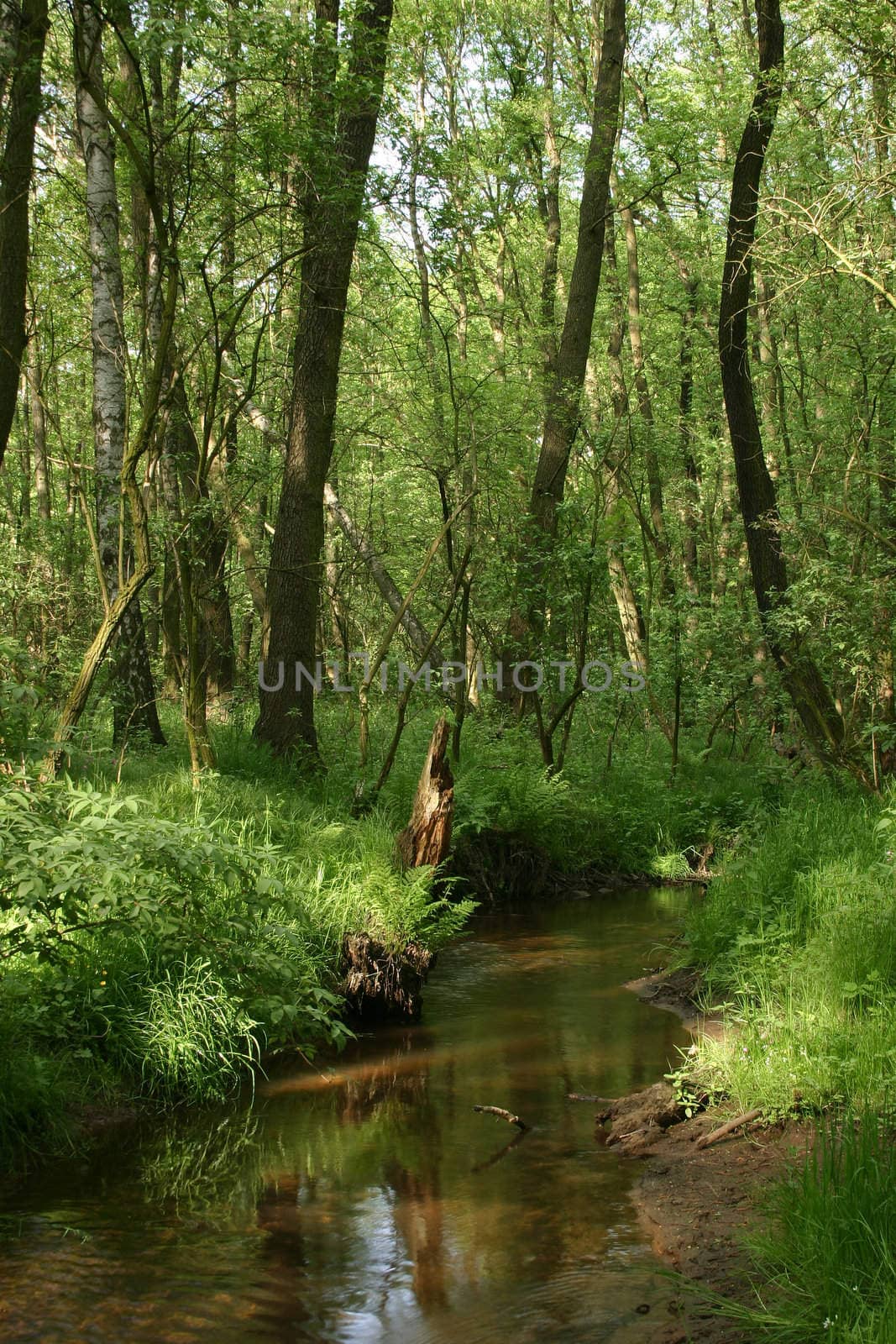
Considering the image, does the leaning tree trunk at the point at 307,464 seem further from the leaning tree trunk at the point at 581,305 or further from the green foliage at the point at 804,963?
the green foliage at the point at 804,963

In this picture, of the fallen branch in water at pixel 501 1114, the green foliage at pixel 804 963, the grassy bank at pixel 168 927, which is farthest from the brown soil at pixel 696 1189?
the grassy bank at pixel 168 927

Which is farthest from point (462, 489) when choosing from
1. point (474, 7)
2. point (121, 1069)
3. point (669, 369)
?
point (474, 7)

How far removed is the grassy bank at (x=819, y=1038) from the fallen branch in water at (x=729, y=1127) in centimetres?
9

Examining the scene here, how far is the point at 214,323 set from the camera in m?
8.41

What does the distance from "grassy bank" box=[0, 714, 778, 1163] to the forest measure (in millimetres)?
32

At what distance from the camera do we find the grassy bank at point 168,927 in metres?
4.92

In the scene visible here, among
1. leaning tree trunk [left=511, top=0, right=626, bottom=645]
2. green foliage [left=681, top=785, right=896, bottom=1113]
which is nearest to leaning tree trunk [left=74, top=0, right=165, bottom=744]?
leaning tree trunk [left=511, top=0, right=626, bottom=645]

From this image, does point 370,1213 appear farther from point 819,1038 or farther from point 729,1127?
point 819,1038

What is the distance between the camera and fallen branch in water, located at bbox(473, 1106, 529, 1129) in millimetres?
5758

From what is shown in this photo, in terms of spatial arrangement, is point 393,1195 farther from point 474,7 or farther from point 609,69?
point 474,7

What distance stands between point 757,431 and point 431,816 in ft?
21.9

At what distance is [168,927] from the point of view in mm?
5227

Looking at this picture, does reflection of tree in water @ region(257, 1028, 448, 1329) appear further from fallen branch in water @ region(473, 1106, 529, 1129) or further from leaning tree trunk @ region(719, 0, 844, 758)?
leaning tree trunk @ region(719, 0, 844, 758)

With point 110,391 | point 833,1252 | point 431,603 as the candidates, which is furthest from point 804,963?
point 110,391
